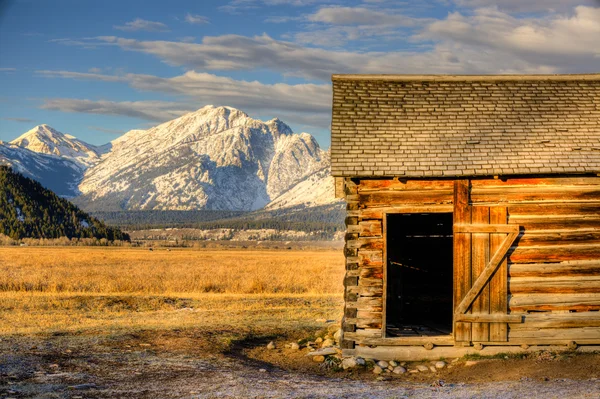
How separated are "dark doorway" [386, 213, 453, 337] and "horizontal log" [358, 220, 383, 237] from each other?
4927mm

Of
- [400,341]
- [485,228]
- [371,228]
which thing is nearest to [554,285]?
[485,228]

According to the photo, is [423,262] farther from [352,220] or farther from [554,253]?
[352,220]

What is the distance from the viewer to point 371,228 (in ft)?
44.2

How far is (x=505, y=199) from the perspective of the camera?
13.4 meters

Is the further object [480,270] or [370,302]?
→ [370,302]

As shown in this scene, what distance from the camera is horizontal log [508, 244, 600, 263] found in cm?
1335

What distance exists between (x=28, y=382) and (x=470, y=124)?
30.4 feet

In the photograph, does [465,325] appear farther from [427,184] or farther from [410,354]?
[427,184]

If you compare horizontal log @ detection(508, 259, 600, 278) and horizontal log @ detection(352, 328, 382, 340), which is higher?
horizontal log @ detection(508, 259, 600, 278)

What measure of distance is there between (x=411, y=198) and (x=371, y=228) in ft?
3.02

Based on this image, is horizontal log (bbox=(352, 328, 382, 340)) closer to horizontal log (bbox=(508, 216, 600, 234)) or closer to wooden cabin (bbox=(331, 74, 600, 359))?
wooden cabin (bbox=(331, 74, 600, 359))

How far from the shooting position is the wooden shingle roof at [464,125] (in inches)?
524

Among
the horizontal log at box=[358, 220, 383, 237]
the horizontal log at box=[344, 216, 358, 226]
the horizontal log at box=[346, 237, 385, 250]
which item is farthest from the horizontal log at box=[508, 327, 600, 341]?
the horizontal log at box=[344, 216, 358, 226]

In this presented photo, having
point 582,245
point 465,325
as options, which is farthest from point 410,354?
point 582,245
